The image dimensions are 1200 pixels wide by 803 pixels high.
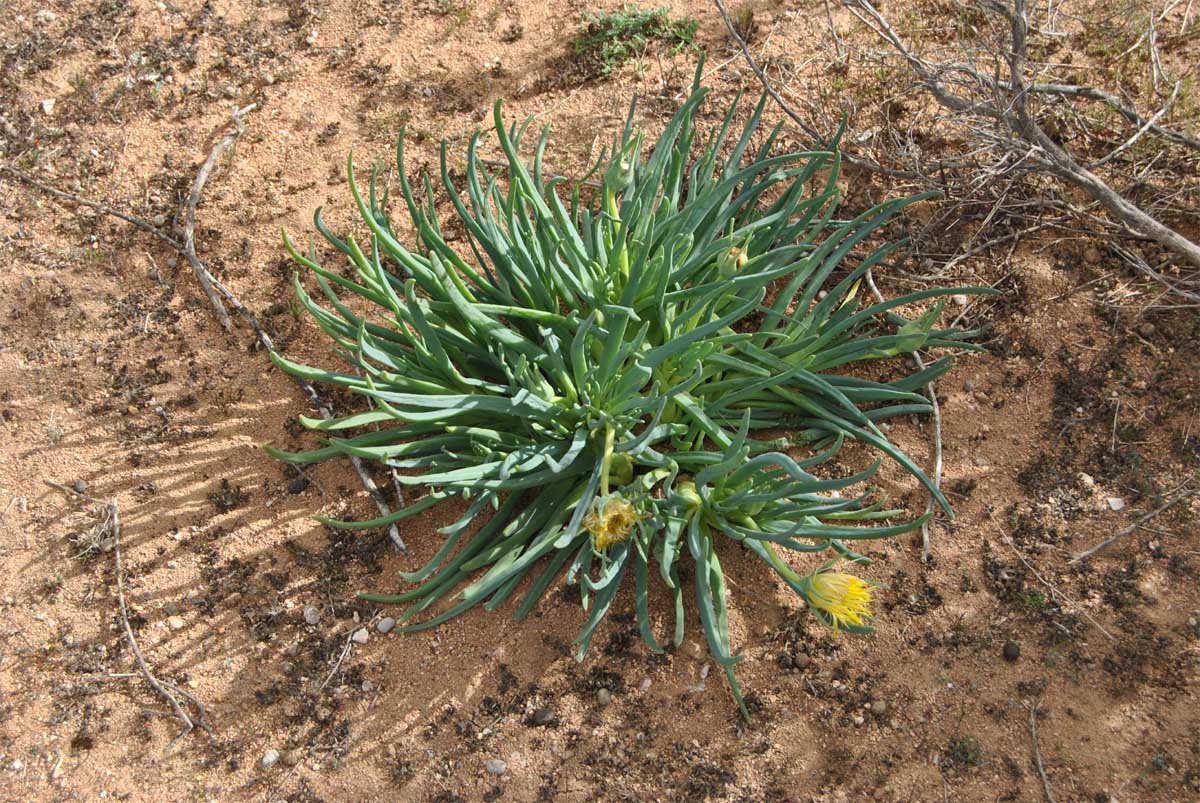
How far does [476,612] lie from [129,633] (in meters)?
0.90

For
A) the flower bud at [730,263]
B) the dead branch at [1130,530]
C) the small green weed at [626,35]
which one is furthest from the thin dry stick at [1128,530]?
the small green weed at [626,35]

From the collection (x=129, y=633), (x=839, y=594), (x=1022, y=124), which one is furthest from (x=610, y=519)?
(x=1022, y=124)

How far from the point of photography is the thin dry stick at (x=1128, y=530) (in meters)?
2.38

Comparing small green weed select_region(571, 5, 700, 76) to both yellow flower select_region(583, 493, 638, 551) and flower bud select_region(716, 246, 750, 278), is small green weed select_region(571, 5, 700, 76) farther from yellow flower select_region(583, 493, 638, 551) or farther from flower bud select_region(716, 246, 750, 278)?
yellow flower select_region(583, 493, 638, 551)

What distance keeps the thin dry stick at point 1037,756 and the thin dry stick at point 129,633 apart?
1986 mm

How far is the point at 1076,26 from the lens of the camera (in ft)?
10.7

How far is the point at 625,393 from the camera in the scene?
221 centimetres

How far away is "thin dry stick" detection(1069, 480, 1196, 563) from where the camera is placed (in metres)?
2.38

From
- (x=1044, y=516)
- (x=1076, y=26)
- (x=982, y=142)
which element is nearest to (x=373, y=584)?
(x=1044, y=516)

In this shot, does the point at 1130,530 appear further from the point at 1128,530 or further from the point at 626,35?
the point at 626,35

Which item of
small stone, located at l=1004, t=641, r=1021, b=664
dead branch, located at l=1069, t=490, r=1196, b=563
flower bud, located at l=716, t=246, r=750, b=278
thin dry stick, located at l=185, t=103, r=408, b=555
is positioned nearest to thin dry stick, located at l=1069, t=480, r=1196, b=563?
dead branch, located at l=1069, t=490, r=1196, b=563

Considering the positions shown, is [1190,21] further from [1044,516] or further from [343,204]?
[343,204]

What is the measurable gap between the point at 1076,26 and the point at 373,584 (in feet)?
9.85

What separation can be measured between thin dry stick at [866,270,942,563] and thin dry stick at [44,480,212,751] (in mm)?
1887
